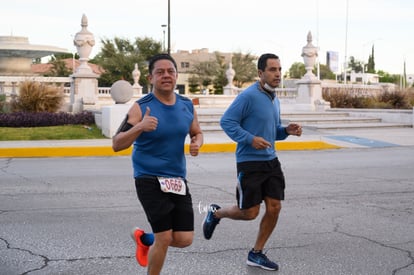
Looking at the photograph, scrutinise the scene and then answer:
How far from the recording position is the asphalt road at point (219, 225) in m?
5.30

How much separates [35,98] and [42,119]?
5.61 ft

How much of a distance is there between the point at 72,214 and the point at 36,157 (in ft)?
23.9

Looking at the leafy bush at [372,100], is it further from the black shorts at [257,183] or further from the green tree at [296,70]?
the green tree at [296,70]

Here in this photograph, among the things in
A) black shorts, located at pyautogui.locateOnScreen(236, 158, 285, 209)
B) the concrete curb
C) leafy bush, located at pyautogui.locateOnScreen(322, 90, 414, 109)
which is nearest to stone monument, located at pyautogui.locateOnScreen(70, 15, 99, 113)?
the concrete curb

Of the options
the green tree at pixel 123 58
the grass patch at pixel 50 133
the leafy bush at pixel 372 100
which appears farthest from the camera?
the green tree at pixel 123 58

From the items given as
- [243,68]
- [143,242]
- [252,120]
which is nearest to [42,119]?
[252,120]

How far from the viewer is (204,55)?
97.8m

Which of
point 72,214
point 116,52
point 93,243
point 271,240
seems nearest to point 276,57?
point 271,240

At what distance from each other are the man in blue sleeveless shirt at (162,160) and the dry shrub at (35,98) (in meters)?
17.8

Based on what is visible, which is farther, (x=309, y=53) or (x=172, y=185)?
(x=309, y=53)

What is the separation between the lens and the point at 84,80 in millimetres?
24484

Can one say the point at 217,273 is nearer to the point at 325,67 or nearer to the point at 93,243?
the point at 93,243

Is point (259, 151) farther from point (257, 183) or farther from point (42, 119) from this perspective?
point (42, 119)

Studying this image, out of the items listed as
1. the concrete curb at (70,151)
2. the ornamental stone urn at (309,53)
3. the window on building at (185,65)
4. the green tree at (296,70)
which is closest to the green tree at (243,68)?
the window on building at (185,65)
